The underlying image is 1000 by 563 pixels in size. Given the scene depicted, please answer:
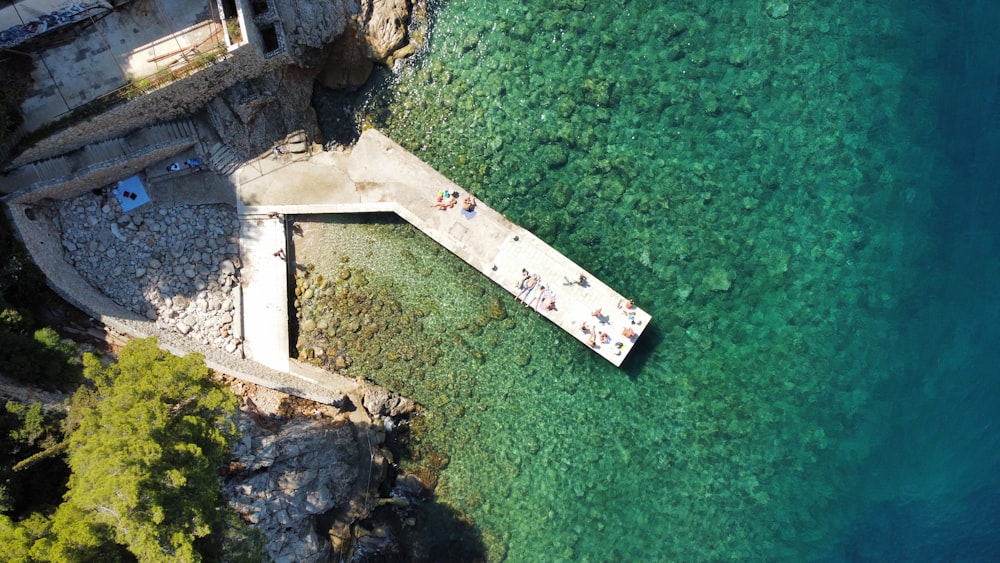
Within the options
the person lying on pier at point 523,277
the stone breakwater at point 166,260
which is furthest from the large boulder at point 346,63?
the person lying on pier at point 523,277

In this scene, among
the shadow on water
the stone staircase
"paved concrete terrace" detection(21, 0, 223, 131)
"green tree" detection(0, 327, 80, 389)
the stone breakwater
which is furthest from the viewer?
the shadow on water

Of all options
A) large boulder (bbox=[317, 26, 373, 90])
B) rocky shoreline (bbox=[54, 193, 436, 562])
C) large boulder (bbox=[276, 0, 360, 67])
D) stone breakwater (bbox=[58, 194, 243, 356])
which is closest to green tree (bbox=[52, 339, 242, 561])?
rocky shoreline (bbox=[54, 193, 436, 562])

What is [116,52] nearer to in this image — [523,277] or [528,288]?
[523,277]

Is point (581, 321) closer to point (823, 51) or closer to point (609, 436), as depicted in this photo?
point (609, 436)

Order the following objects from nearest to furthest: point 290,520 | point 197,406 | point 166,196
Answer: point 197,406 → point 290,520 → point 166,196

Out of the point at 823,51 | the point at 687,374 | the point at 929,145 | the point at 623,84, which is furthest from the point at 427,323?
the point at 929,145

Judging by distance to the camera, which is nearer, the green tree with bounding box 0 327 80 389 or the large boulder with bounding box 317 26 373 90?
the green tree with bounding box 0 327 80 389

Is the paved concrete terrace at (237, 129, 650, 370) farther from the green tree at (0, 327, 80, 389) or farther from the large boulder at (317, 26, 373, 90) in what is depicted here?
the green tree at (0, 327, 80, 389)
